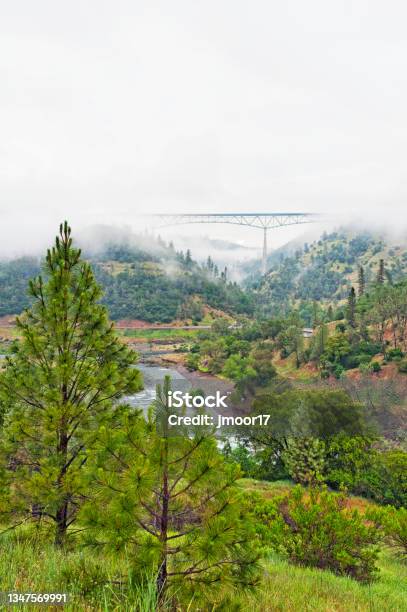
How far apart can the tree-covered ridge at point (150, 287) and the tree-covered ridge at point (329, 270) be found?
1334 cm

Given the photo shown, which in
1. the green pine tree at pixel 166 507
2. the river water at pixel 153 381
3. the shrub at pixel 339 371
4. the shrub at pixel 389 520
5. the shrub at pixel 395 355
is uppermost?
the green pine tree at pixel 166 507

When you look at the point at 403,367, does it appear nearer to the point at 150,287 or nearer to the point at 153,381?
the point at 153,381

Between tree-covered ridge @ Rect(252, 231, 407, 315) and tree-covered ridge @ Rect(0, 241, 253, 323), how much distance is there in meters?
13.3

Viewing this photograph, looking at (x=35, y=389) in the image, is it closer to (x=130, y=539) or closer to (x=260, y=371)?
(x=130, y=539)

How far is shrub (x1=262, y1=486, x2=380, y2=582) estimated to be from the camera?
23.7 ft

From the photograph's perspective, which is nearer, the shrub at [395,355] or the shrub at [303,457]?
the shrub at [303,457]

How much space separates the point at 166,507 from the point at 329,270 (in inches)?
5759

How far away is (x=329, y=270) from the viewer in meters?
143

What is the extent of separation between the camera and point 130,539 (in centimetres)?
351

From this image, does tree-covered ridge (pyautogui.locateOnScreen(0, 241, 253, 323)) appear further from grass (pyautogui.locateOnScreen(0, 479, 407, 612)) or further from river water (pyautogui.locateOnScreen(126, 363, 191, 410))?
grass (pyautogui.locateOnScreen(0, 479, 407, 612))

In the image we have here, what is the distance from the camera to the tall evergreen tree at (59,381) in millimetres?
6348

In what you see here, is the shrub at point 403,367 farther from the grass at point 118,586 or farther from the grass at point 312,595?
the grass at point 118,586

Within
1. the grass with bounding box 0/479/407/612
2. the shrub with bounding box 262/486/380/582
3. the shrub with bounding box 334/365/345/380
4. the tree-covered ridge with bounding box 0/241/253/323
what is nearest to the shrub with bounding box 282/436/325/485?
the shrub with bounding box 262/486/380/582

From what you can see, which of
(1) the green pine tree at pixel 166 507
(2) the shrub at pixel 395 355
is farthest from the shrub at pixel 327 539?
(2) the shrub at pixel 395 355
